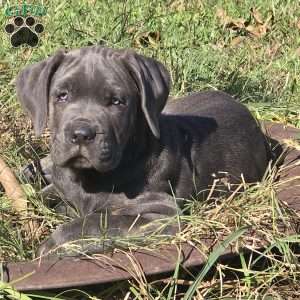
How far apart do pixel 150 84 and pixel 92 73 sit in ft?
1.14

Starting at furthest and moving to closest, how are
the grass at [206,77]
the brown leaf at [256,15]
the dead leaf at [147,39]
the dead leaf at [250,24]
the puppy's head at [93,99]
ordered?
the brown leaf at [256,15] → the dead leaf at [250,24] → the dead leaf at [147,39] → the puppy's head at [93,99] → the grass at [206,77]

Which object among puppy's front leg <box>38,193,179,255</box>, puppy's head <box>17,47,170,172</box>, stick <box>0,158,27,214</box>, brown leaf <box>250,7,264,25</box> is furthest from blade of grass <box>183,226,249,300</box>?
brown leaf <box>250,7,264,25</box>

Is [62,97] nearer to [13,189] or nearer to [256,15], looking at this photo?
[13,189]

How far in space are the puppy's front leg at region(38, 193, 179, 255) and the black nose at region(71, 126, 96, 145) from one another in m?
0.41

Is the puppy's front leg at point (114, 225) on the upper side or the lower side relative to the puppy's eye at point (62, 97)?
lower

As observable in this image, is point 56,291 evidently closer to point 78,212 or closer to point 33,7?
point 78,212

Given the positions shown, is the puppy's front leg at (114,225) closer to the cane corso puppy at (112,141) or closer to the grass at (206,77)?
the cane corso puppy at (112,141)

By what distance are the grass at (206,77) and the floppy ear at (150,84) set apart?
54 centimetres

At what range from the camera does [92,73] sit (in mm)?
4141

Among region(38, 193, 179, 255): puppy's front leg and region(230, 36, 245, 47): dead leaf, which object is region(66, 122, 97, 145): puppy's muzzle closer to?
region(38, 193, 179, 255): puppy's front leg

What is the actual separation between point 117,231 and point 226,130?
1.39 metres

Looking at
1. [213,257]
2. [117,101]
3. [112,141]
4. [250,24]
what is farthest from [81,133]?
[250,24]

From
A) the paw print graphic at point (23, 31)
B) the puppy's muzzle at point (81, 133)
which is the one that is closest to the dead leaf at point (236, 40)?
the paw print graphic at point (23, 31)

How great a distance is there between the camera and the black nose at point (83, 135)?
13.0 feet
